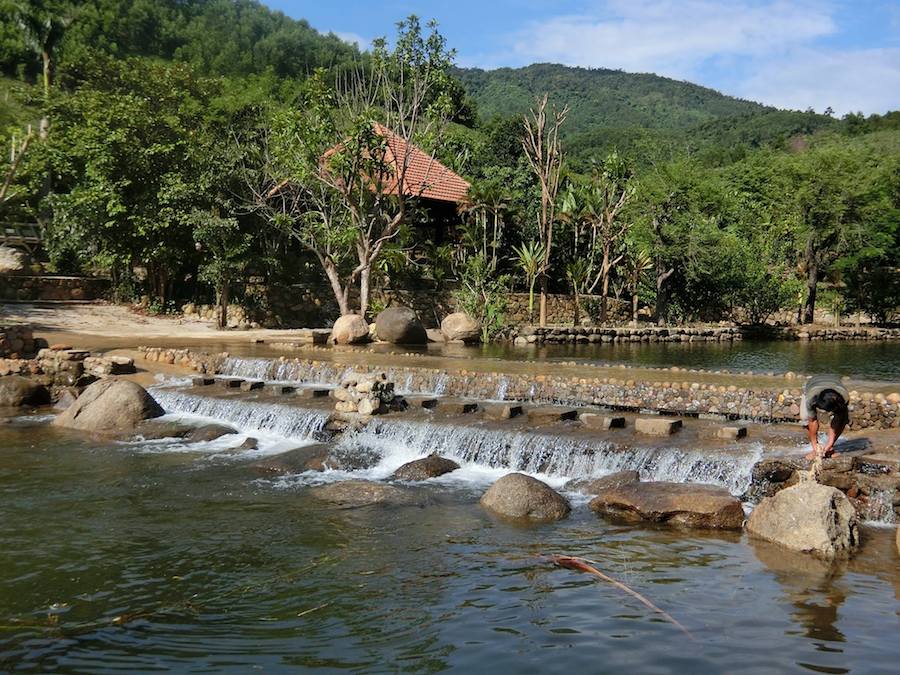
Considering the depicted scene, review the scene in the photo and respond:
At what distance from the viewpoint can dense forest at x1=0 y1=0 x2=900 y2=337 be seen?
24.6 metres

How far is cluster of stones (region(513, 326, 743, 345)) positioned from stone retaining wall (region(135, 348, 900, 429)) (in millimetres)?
10274

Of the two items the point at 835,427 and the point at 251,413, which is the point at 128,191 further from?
the point at 835,427

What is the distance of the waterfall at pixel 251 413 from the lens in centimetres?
1345

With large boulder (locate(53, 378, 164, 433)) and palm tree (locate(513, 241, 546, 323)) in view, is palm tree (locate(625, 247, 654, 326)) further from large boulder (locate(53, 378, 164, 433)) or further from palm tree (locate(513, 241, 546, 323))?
large boulder (locate(53, 378, 164, 433))

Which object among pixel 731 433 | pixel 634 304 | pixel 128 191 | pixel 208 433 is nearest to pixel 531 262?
pixel 634 304

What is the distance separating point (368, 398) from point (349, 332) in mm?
9482

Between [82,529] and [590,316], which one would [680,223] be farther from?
[82,529]

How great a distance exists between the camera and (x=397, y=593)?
21.4 feet

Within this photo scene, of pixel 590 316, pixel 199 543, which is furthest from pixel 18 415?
pixel 590 316

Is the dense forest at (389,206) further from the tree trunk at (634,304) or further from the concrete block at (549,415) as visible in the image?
the concrete block at (549,415)

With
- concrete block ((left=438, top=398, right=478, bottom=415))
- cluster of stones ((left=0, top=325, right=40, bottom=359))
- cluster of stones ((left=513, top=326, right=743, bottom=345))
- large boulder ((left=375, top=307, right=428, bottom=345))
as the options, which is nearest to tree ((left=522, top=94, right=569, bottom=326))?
cluster of stones ((left=513, top=326, right=743, bottom=345))

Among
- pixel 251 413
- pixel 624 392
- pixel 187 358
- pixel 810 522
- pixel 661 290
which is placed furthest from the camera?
pixel 661 290

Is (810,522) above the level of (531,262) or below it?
below

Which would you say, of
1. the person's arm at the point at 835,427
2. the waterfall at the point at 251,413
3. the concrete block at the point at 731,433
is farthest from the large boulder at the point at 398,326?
the person's arm at the point at 835,427
